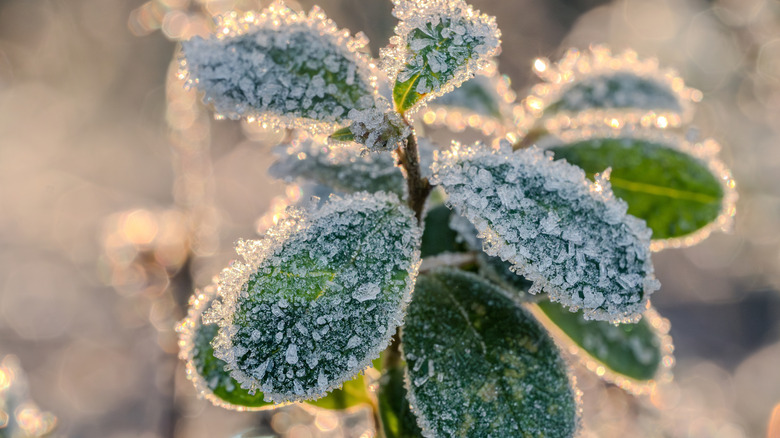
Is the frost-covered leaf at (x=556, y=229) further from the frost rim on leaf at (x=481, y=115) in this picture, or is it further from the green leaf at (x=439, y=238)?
the frost rim on leaf at (x=481, y=115)

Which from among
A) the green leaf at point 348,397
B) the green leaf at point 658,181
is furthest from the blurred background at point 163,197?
the green leaf at point 658,181

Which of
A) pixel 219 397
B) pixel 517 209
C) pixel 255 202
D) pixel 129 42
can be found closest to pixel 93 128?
pixel 129 42

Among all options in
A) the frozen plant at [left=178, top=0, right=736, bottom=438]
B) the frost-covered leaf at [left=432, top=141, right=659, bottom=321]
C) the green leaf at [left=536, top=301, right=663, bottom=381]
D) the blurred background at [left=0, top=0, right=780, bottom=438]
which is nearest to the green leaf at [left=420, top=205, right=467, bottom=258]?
the frozen plant at [left=178, top=0, right=736, bottom=438]

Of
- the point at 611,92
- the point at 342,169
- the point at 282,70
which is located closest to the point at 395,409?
the point at 342,169

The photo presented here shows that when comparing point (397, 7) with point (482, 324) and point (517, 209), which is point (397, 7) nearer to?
point (517, 209)

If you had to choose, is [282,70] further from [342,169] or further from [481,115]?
[481,115]
